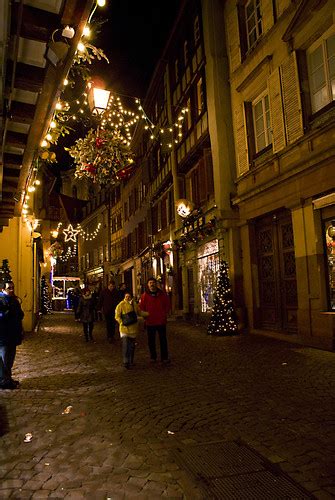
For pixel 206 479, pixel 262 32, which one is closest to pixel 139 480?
pixel 206 479

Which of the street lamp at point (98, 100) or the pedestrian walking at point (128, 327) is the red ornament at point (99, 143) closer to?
the street lamp at point (98, 100)

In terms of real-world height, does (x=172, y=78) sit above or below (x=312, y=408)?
above

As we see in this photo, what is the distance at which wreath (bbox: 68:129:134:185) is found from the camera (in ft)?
29.0

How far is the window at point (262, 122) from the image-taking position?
13312 millimetres

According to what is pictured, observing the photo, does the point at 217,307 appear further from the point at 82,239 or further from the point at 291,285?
the point at 82,239

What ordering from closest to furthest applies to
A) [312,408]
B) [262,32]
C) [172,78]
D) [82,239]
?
1. [312,408]
2. [262,32]
3. [172,78]
4. [82,239]

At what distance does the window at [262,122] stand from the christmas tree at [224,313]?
177 inches

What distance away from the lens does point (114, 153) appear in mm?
8914

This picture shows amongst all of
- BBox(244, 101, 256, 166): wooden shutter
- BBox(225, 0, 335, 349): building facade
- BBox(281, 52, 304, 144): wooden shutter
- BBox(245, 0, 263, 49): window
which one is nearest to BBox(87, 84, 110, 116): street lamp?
BBox(225, 0, 335, 349): building facade

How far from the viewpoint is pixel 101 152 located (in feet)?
29.0

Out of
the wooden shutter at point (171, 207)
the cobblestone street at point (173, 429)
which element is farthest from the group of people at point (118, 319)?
the wooden shutter at point (171, 207)

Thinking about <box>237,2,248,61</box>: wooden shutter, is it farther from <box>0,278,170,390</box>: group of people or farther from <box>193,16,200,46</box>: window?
<box>0,278,170,390</box>: group of people

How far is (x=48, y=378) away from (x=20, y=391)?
3.21 ft

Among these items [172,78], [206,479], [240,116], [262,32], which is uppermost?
[172,78]
